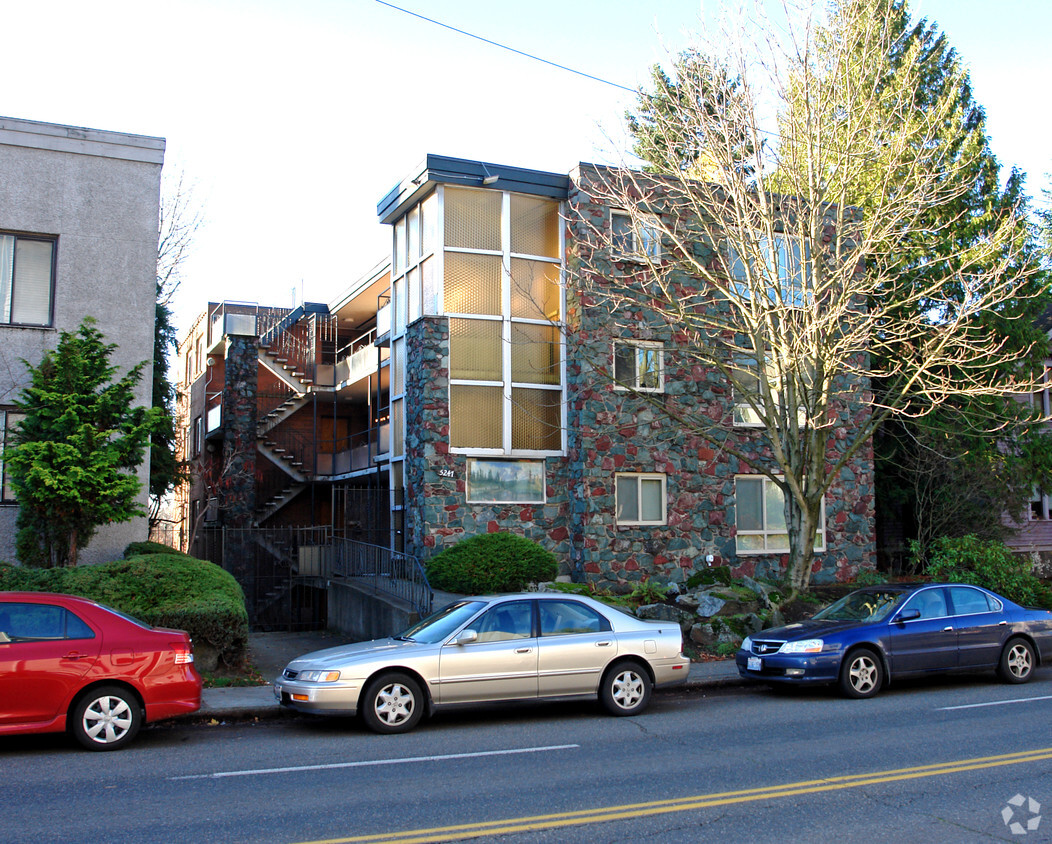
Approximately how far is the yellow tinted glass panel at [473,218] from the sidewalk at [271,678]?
8606 mm

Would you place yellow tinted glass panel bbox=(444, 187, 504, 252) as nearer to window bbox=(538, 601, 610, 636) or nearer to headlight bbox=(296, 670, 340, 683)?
window bbox=(538, 601, 610, 636)

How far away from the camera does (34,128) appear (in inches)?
634

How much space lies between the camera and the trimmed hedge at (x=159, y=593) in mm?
12805

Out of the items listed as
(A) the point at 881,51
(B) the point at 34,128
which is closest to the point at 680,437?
(A) the point at 881,51

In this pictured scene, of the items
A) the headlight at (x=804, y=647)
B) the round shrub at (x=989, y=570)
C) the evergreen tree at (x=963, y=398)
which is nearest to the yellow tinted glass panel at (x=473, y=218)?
the evergreen tree at (x=963, y=398)

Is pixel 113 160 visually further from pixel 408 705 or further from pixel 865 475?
pixel 865 475

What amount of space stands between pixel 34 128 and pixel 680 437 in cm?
1358

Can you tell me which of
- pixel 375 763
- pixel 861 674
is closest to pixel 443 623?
pixel 375 763

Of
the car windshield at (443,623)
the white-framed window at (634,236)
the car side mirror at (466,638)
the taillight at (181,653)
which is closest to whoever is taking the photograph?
the taillight at (181,653)

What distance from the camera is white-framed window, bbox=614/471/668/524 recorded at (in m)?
20.4

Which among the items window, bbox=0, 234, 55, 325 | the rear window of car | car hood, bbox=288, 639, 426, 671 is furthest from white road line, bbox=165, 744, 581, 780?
window, bbox=0, 234, 55, 325

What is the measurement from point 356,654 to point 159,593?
4.52 m

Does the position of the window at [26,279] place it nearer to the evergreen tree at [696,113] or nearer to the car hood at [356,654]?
the car hood at [356,654]

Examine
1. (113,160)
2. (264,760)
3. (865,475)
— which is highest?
(113,160)
